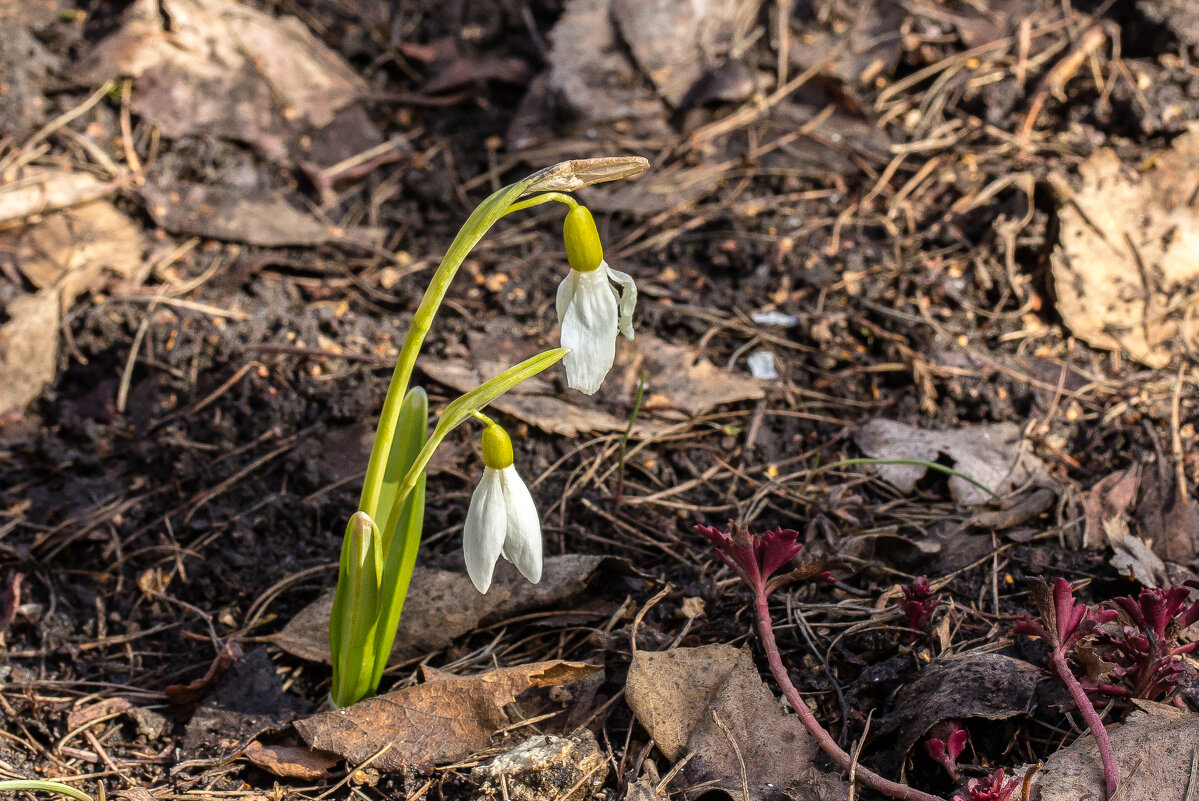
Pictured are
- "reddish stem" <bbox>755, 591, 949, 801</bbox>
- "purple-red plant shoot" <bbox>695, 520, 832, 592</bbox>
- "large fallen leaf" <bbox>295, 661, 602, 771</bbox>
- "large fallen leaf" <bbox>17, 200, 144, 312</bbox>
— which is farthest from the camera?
"large fallen leaf" <bbox>17, 200, 144, 312</bbox>

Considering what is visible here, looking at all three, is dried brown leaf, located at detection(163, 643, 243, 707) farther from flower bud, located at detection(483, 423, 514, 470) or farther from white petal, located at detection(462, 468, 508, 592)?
flower bud, located at detection(483, 423, 514, 470)

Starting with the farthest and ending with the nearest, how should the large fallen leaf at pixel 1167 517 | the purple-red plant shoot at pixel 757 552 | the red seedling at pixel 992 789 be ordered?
1. the large fallen leaf at pixel 1167 517
2. the purple-red plant shoot at pixel 757 552
3. the red seedling at pixel 992 789

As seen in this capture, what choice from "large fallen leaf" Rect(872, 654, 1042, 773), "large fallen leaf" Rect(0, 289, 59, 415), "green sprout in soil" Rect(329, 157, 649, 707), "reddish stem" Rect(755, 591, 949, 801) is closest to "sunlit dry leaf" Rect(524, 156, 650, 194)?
"green sprout in soil" Rect(329, 157, 649, 707)

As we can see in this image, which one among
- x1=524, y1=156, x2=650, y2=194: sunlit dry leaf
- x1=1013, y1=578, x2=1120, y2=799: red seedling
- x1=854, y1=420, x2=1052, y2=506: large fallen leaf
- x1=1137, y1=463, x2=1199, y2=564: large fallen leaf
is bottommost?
x1=1137, y1=463, x2=1199, y2=564: large fallen leaf

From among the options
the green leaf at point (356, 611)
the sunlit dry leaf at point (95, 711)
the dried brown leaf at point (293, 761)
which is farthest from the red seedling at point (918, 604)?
the sunlit dry leaf at point (95, 711)

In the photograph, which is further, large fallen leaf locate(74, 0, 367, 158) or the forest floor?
large fallen leaf locate(74, 0, 367, 158)

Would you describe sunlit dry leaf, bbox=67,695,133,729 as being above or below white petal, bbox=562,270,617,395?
below

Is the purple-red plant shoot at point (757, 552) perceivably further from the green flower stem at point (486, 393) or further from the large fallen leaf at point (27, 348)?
the large fallen leaf at point (27, 348)
